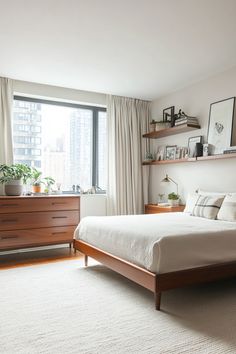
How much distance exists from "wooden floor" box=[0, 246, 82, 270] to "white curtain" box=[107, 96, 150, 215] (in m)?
1.10

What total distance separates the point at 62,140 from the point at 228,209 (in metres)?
3.00

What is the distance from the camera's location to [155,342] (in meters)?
1.95

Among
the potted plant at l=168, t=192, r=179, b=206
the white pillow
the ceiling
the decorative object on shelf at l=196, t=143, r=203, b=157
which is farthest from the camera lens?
the potted plant at l=168, t=192, r=179, b=206

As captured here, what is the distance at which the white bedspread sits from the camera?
7.96 ft

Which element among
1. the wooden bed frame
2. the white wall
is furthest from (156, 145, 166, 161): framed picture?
the wooden bed frame

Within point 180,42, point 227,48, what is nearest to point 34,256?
point 180,42

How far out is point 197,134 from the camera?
460 cm

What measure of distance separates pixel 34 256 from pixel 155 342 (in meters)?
2.78

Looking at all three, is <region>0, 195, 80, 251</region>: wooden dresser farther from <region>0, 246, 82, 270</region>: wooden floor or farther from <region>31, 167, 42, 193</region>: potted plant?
<region>31, 167, 42, 193</region>: potted plant

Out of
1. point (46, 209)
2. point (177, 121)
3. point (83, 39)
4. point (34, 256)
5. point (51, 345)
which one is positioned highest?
point (83, 39)

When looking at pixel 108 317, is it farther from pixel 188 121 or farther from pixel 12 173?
pixel 188 121

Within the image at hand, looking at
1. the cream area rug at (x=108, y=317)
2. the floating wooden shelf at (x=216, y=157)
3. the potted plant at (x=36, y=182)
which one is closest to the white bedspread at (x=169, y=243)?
the cream area rug at (x=108, y=317)

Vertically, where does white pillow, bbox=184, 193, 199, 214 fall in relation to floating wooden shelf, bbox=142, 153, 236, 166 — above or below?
below

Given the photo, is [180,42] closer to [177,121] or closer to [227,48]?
[227,48]
